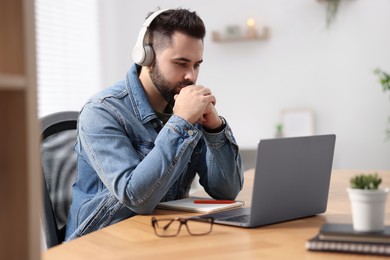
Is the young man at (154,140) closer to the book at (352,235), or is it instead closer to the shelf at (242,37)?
the book at (352,235)

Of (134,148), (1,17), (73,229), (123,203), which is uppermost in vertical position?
(1,17)

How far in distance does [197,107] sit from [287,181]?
1.18ft

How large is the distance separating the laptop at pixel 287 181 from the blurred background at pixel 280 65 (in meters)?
2.32

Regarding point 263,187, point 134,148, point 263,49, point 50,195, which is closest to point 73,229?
point 50,195

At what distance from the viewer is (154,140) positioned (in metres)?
1.72

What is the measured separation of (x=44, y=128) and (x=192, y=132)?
1.54ft

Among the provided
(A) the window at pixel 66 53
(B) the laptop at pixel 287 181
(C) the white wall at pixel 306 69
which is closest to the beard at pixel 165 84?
(B) the laptop at pixel 287 181

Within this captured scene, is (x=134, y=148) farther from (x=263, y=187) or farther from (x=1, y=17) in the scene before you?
(x=1, y=17)

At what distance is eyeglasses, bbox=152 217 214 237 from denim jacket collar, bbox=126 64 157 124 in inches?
15.7

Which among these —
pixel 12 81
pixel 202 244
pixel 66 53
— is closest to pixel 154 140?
pixel 202 244

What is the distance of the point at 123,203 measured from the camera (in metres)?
1.53

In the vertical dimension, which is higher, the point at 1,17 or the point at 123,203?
the point at 1,17

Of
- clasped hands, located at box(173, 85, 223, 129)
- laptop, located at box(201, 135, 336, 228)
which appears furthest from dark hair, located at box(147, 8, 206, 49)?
laptop, located at box(201, 135, 336, 228)

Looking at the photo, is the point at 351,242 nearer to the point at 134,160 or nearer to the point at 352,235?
the point at 352,235
